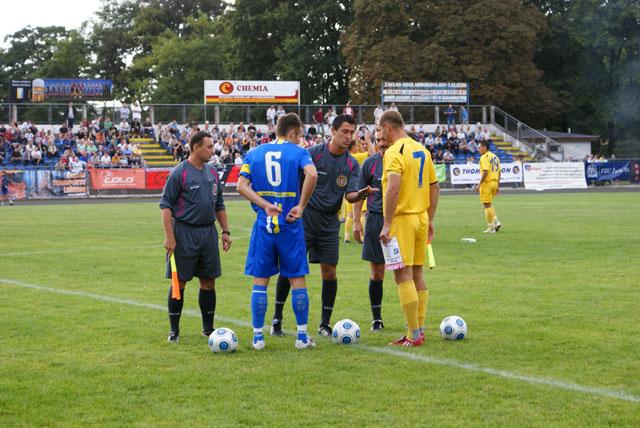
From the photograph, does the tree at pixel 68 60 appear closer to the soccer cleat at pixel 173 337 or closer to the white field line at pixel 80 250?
the white field line at pixel 80 250

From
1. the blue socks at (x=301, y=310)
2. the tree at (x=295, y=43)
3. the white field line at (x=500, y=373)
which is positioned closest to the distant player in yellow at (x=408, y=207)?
the white field line at (x=500, y=373)

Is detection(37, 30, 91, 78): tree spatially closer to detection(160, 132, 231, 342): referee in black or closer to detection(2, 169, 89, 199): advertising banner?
detection(2, 169, 89, 199): advertising banner

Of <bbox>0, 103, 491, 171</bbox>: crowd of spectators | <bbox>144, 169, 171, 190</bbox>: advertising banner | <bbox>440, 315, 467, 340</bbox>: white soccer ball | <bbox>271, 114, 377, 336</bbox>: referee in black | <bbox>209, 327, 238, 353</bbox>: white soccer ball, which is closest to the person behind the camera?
<bbox>209, 327, 238, 353</bbox>: white soccer ball

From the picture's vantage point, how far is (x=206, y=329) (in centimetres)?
938

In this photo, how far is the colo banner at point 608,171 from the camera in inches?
1888

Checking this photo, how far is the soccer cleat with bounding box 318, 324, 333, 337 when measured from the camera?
9375mm

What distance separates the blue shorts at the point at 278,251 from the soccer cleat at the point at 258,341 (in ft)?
1.79

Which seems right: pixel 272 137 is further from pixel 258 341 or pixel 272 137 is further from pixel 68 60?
pixel 68 60

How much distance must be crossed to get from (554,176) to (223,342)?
40225mm

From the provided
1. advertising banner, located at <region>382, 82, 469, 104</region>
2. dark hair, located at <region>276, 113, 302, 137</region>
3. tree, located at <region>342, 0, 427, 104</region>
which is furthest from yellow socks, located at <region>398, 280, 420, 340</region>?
tree, located at <region>342, 0, 427, 104</region>

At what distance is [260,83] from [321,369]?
46697 mm

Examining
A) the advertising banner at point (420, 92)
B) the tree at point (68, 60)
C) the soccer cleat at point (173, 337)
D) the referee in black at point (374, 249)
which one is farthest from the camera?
the tree at point (68, 60)

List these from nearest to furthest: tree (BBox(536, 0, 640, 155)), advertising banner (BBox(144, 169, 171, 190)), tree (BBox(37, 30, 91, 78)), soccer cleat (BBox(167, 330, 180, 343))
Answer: soccer cleat (BBox(167, 330, 180, 343))
advertising banner (BBox(144, 169, 171, 190))
tree (BBox(536, 0, 640, 155))
tree (BBox(37, 30, 91, 78))

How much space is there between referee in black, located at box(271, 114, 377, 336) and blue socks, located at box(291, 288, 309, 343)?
0.81 meters
